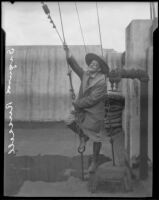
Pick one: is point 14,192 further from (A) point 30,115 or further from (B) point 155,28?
(B) point 155,28

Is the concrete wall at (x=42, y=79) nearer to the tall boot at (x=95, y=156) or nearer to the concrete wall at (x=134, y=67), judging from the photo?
the concrete wall at (x=134, y=67)

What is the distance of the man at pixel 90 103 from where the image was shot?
629cm

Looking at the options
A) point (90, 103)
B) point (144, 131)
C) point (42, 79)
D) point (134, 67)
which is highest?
point (134, 67)

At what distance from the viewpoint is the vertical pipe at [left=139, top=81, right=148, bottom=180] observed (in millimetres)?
6273

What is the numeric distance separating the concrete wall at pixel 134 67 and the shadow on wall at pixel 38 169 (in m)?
0.46

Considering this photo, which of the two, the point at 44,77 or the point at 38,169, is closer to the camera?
the point at 44,77

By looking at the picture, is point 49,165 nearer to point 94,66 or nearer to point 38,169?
point 38,169

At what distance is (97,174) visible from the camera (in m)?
6.33

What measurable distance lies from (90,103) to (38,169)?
1.19 m

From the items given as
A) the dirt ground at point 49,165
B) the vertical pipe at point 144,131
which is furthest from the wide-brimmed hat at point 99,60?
the dirt ground at point 49,165

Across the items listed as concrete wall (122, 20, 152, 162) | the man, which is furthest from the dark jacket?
concrete wall (122, 20, 152, 162)

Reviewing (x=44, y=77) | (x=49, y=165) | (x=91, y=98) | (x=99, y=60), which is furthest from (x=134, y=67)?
(x=49, y=165)

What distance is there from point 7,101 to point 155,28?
229 cm

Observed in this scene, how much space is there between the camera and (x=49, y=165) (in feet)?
20.9
